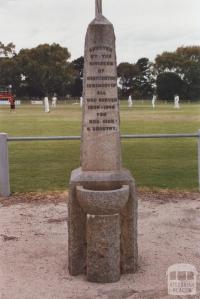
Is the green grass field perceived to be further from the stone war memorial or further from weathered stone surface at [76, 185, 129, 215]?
weathered stone surface at [76, 185, 129, 215]

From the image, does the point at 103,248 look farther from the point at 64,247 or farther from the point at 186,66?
the point at 186,66

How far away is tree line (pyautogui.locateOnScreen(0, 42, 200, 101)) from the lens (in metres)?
80.2

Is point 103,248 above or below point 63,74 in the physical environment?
below

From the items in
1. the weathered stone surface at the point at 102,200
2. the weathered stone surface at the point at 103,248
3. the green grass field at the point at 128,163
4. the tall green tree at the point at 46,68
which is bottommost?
the green grass field at the point at 128,163

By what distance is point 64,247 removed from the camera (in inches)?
240

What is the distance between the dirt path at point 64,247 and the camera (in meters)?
4.78

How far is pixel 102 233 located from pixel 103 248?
0.49 ft

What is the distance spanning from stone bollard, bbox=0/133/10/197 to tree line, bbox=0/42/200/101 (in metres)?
68.4

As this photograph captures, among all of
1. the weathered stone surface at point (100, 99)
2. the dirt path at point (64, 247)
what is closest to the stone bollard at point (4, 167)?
the dirt path at point (64, 247)

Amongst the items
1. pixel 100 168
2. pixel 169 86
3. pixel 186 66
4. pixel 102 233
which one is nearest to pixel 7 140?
pixel 100 168

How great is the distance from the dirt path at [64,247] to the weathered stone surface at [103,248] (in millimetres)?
102

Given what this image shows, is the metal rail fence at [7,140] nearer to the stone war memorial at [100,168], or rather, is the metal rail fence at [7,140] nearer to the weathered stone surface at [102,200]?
the stone war memorial at [100,168]

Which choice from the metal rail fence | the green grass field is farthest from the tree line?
the metal rail fence

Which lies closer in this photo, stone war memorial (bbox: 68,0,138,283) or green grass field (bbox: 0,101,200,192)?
stone war memorial (bbox: 68,0,138,283)
